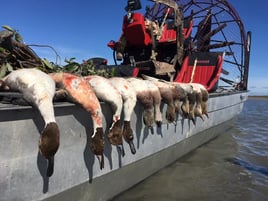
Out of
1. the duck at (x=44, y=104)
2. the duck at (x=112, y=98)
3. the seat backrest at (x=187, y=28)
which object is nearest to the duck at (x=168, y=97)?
the duck at (x=112, y=98)

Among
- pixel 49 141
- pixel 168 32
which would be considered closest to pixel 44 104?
pixel 49 141

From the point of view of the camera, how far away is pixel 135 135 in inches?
144

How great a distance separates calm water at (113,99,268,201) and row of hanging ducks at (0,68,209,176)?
0.76 meters

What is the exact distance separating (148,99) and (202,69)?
4409 millimetres

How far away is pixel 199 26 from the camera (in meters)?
9.80

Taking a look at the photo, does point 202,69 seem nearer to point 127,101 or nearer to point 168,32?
point 168,32

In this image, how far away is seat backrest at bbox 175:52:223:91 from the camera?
7.34 m

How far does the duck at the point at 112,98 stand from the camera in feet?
9.64

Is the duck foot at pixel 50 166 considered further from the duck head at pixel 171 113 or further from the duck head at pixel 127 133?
the duck head at pixel 171 113

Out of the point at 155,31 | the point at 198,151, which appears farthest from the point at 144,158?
the point at 155,31

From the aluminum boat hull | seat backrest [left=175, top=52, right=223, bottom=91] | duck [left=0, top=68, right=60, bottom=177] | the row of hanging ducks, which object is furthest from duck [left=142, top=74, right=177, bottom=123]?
seat backrest [left=175, top=52, right=223, bottom=91]

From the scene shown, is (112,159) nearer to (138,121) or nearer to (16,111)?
(138,121)

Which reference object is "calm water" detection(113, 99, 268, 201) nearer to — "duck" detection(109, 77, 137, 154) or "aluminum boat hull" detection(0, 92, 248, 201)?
"aluminum boat hull" detection(0, 92, 248, 201)

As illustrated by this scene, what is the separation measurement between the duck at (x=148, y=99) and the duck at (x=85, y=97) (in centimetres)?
91
